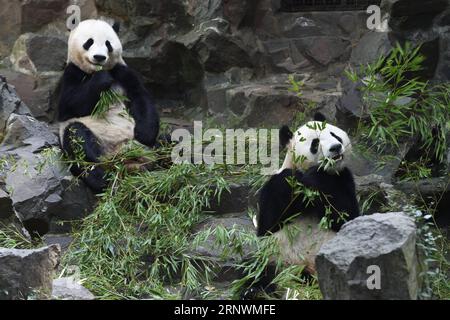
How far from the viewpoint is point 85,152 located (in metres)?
7.27

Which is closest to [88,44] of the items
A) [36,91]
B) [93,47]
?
[93,47]

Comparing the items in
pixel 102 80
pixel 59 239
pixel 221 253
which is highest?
pixel 102 80

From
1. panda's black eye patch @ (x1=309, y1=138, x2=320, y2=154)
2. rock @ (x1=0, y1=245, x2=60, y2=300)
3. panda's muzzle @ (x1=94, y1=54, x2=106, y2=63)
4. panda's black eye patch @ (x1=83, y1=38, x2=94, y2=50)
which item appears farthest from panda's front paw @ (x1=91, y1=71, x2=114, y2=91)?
rock @ (x1=0, y1=245, x2=60, y2=300)

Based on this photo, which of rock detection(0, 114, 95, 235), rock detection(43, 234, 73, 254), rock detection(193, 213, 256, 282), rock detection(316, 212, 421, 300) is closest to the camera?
rock detection(316, 212, 421, 300)

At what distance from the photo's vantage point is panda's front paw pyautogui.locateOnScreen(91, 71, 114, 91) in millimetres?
7465

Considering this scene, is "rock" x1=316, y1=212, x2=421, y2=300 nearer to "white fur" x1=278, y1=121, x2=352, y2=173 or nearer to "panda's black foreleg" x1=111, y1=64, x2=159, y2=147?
"white fur" x1=278, y1=121, x2=352, y2=173

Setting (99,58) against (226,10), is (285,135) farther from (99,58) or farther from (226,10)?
(226,10)

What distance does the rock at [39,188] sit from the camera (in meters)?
6.99

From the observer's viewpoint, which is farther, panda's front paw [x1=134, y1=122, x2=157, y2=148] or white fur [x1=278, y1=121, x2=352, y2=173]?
panda's front paw [x1=134, y1=122, x2=157, y2=148]

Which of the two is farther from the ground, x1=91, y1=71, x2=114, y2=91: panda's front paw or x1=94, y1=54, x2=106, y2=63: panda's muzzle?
x1=94, y1=54, x2=106, y2=63: panda's muzzle

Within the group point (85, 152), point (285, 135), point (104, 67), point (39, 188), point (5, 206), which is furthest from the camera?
point (104, 67)

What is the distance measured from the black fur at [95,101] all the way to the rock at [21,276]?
2347 mm

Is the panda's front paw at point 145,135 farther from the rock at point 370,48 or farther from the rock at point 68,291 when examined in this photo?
the rock at point 68,291

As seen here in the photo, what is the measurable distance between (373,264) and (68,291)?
1.73 m
